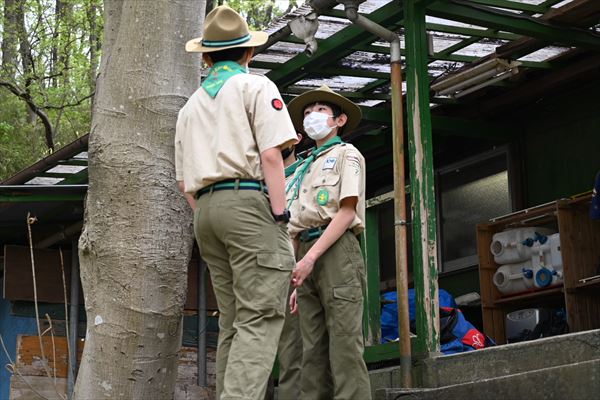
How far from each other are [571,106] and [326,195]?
15.1ft

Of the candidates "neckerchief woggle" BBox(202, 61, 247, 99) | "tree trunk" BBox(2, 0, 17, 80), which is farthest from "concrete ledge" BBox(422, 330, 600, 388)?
"tree trunk" BBox(2, 0, 17, 80)

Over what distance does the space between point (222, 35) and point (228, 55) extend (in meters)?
0.14

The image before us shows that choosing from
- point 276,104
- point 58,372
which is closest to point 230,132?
point 276,104

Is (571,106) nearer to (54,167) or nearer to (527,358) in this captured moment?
(527,358)

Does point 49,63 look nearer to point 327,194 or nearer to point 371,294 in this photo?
point 371,294

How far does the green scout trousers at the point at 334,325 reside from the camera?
5652 millimetres

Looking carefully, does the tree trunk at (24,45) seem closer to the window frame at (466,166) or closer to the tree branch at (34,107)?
the tree branch at (34,107)

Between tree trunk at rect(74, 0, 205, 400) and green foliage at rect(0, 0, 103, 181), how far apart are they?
15.3m

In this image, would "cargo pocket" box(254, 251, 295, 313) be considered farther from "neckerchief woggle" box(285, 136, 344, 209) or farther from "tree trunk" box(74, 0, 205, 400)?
"neckerchief woggle" box(285, 136, 344, 209)

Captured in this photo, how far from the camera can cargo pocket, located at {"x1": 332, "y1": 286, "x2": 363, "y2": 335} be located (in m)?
5.73

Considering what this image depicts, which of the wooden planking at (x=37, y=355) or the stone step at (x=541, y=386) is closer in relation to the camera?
the stone step at (x=541, y=386)

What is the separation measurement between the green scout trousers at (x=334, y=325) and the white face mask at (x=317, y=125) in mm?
678

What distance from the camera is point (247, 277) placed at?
4.68 metres


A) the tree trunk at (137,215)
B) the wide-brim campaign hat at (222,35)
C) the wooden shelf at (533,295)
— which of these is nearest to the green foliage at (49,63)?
the wooden shelf at (533,295)
